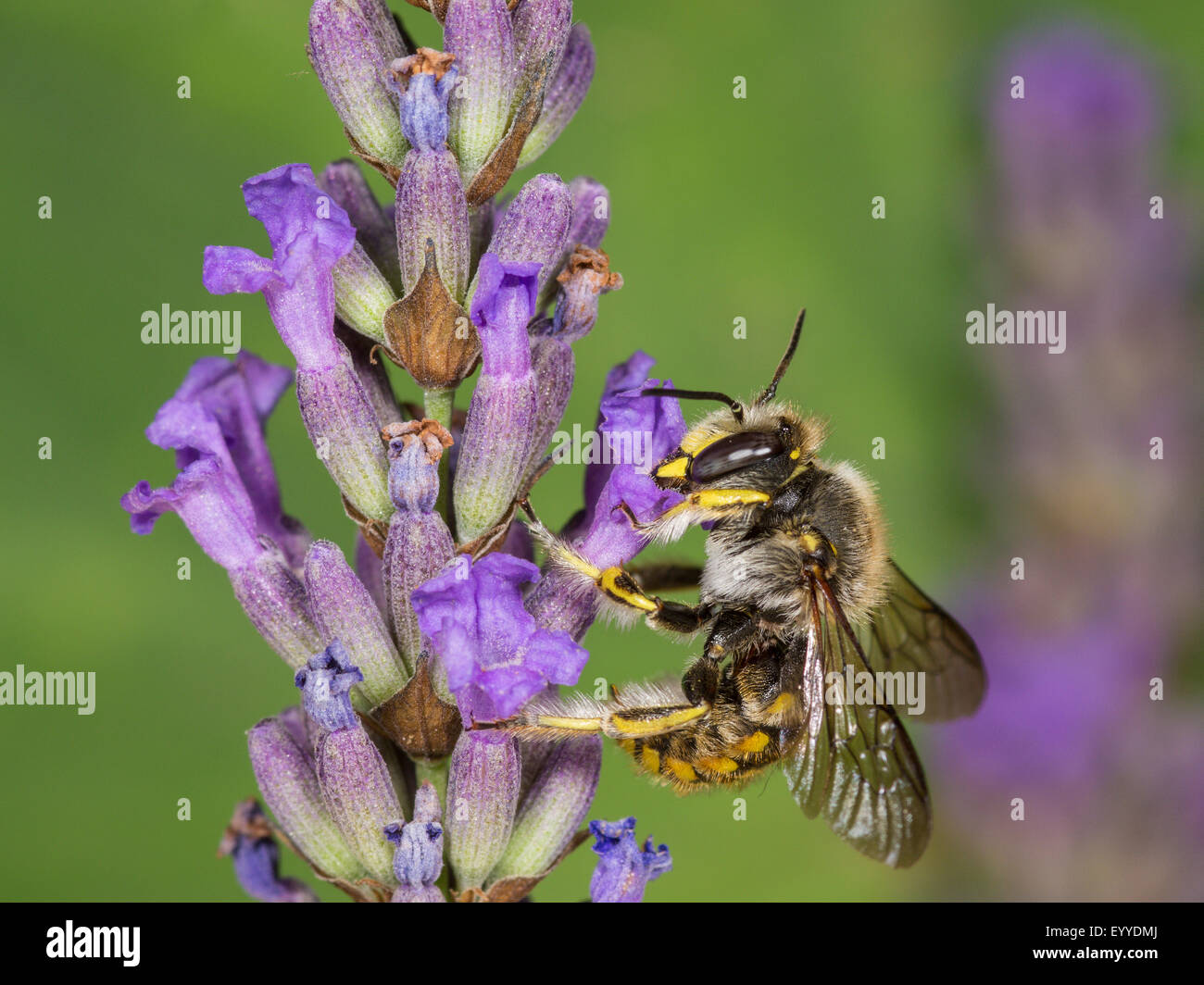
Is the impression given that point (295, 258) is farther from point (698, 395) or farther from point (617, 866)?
point (617, 866)

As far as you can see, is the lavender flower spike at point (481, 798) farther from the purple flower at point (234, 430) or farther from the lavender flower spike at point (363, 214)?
the lavender flower spike at point (363, 214)

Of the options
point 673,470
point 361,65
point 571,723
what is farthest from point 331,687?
point 361,65

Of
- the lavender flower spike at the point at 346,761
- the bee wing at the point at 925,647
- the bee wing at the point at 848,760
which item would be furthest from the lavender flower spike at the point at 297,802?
the bee wing at the point at 925,647

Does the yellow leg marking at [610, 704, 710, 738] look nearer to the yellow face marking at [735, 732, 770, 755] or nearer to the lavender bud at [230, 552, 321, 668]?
the yellow face marking at [735, 732, 770, 755]

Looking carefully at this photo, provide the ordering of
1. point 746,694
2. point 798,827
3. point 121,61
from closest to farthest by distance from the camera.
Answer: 1. point 746,694
2. point 121,61
3. point 798,827
